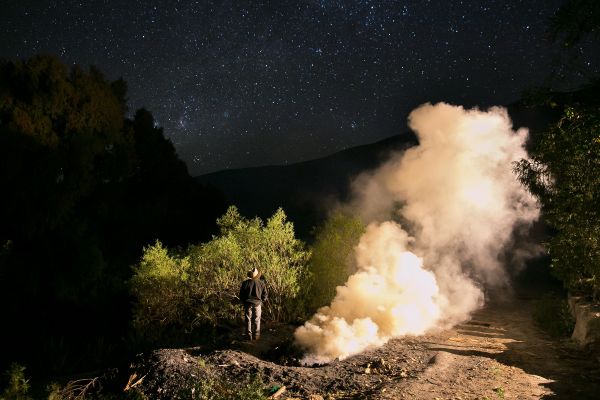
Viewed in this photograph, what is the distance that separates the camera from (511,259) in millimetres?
37906

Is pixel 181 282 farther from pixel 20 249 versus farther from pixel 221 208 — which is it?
pixel 221 208

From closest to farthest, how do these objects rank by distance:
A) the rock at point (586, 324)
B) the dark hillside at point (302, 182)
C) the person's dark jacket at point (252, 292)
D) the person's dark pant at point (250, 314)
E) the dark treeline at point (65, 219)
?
the rock at point (586, 324)
the person's dark jacket at point (252, 292)
the person's dark pant at point (250, 314)
the dark treeline at point (65, 219)
the dark hillside at point (302, 182)

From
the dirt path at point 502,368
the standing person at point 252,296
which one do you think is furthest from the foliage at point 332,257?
the dirt path at point 502,368

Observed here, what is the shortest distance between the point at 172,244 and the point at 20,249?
6.30 metres

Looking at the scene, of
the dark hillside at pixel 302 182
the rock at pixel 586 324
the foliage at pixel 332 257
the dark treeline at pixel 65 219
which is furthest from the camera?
the dark hillside at pixel 302 182

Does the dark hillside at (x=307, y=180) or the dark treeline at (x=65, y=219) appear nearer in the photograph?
the dark treeline at (x=65, y=219)

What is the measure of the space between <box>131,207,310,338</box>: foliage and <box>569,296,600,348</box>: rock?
844 centimetres

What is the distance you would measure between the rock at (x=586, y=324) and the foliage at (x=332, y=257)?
728cm

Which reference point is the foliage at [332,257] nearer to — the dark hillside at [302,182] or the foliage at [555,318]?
the foliage at [555,318]

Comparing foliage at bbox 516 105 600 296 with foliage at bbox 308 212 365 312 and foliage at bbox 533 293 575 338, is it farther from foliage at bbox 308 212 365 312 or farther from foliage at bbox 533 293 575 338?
foliage at bbox 308 212 365 312

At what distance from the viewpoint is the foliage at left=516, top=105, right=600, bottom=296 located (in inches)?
386

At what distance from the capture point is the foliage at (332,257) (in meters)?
16.1

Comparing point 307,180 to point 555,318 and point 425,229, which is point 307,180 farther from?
point 555,318

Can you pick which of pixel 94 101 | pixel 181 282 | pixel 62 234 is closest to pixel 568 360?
pixel 181 282
